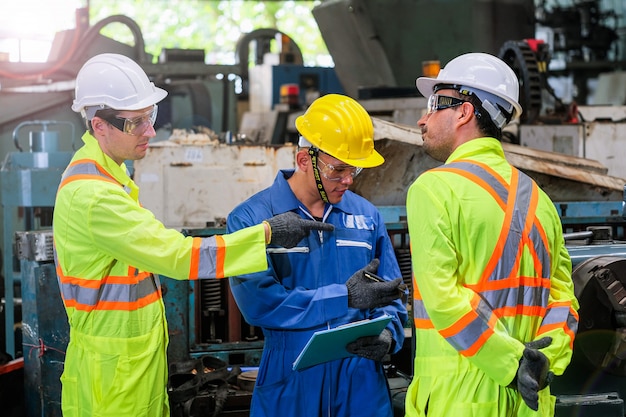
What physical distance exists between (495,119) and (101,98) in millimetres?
1310

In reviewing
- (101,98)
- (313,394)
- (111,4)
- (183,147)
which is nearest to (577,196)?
(183,147)

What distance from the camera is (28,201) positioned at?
4918 mm

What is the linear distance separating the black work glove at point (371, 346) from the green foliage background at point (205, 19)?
16.8 m

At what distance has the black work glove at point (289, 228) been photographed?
2.78 meters

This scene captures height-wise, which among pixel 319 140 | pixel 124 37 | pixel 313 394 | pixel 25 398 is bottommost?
pixel 25 398

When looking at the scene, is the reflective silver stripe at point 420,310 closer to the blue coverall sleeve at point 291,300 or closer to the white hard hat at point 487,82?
the blue coverall sleeve at point 291,300

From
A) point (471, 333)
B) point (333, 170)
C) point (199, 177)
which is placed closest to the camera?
point (471, 333)

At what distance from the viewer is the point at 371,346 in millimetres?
2826

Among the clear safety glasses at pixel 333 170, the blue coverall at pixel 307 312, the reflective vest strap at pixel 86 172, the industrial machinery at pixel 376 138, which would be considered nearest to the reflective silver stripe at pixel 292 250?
the blue coverall at pixel 307 312

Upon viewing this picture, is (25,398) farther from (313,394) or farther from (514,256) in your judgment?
(514,256)

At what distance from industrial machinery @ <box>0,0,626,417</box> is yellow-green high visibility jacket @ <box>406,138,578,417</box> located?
0.72m

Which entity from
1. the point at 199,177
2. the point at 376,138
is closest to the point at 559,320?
the point at 376,138

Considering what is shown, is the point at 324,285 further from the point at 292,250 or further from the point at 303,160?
the point at 303,160

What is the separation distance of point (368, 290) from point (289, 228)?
0.32m
